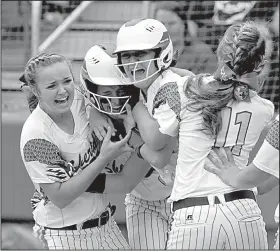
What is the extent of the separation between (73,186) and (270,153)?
43.3 inches

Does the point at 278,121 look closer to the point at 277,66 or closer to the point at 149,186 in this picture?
the point at 149,186

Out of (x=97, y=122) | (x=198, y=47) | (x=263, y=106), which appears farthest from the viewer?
(x=198, y=47)

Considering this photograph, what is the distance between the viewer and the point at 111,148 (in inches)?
132

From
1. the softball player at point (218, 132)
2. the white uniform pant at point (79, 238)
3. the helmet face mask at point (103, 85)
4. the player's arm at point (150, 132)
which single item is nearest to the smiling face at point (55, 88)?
the helmet face mask at point (103, 85)

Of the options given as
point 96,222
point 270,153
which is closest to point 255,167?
point 270,153

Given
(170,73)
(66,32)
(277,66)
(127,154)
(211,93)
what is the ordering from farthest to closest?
(66,32)
(277,66)
(127,154)
(170,73)
(211,93)

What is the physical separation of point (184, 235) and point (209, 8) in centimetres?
427

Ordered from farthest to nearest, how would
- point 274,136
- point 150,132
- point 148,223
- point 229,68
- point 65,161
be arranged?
point 148,223 → point 65,161 → point 150,132 → point 229,68 → point 274,136

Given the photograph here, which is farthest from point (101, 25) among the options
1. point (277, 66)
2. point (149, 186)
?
point (149, 186)

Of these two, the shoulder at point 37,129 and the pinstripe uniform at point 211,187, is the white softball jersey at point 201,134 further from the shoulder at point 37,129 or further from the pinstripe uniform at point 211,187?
the shoulder at point 37,129

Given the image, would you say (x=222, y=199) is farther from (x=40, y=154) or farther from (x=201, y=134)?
(x=40, y=154)

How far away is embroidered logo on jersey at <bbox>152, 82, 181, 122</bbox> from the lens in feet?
10.3

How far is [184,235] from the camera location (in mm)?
3133

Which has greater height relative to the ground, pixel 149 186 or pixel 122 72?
pixel 122 72
